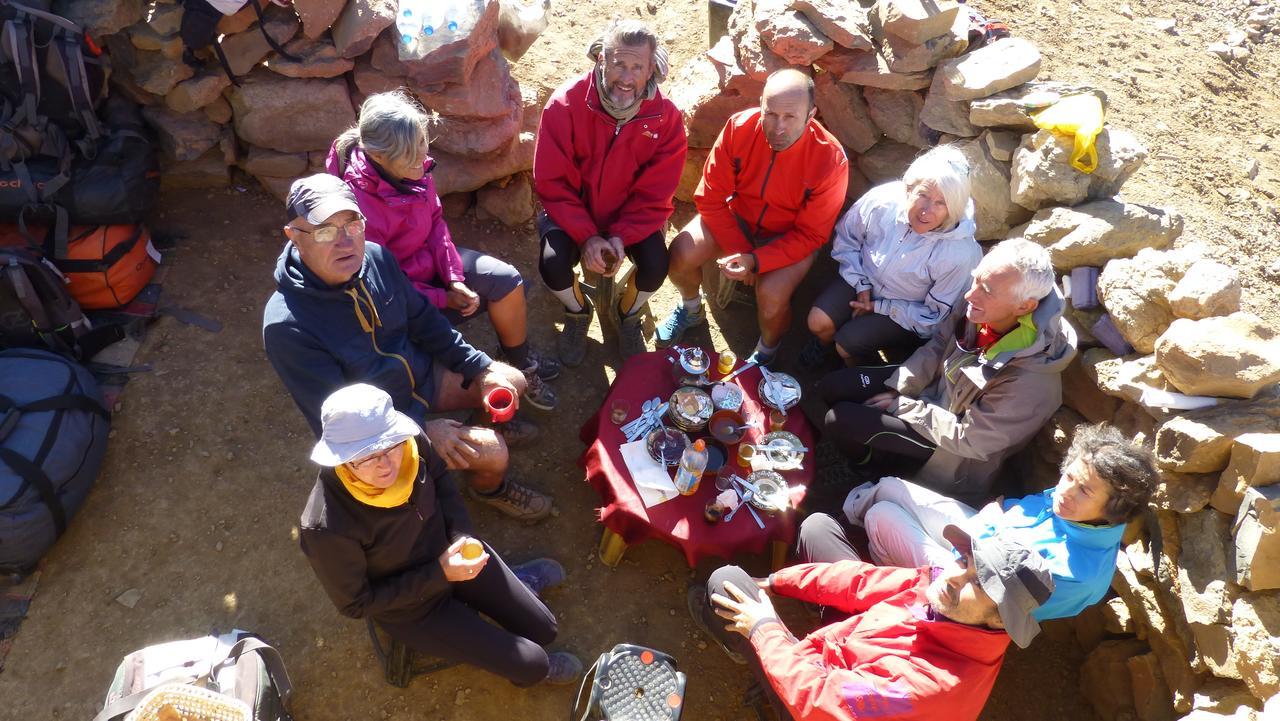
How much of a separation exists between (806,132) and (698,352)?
1.52 m

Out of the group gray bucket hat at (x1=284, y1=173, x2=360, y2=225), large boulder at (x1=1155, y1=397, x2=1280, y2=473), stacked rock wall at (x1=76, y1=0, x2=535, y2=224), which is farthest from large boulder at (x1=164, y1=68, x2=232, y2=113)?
large boulder at (x1=1155, y1=397, x2=1280, y2=473)

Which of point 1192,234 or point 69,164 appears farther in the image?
point 1192,234

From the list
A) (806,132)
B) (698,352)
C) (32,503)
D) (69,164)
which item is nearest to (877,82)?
(806,132)

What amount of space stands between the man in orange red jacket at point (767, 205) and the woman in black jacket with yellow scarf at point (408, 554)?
2.32 meters

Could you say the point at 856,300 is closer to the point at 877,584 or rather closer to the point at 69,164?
the point at 877,584

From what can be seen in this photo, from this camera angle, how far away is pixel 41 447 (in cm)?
402

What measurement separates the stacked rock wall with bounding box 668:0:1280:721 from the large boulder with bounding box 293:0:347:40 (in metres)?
2.64

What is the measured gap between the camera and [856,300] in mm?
4996

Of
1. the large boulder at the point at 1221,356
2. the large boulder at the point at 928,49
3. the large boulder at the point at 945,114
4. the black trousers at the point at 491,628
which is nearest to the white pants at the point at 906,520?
the large boulder at the point at 1221,356

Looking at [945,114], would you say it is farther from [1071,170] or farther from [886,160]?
[1071,170]

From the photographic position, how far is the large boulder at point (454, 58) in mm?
5246

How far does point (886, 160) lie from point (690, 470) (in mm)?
3097

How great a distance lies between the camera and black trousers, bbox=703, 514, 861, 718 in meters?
3.63

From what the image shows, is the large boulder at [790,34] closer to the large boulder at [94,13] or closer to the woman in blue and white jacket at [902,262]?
the woman in blue and white jacket at [902,262]
